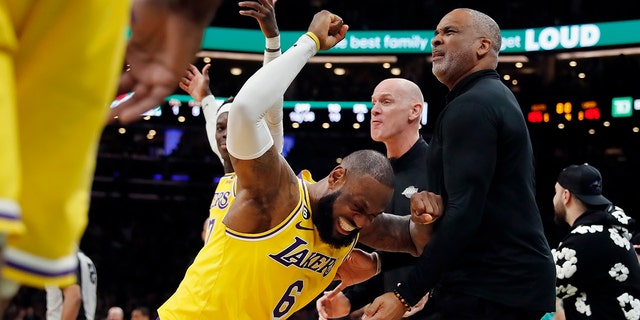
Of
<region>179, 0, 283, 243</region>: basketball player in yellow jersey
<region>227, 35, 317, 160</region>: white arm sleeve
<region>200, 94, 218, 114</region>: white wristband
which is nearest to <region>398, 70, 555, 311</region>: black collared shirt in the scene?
<region>227, 35, 317, 160</region>: white arm sleeve

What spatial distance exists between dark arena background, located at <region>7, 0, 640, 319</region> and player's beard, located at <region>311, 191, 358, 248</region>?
17.2 meters

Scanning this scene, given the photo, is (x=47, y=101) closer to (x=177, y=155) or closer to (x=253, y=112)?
(x=253, y=112)

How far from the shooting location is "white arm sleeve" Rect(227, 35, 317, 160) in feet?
10.7

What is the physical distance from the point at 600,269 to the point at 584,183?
0.62 meters

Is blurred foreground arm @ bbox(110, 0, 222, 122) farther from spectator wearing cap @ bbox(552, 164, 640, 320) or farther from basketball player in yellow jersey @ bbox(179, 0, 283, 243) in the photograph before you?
spectator wearing cap @ bbox(552, 164, 640, 320)

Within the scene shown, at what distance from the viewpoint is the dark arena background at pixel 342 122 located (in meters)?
21.1

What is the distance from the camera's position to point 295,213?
11.9ft

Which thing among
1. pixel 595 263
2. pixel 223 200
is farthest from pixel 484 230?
A: pixel 595 263

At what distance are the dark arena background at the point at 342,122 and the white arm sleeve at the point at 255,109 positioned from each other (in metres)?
17.5

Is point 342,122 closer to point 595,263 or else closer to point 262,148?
point 595,263

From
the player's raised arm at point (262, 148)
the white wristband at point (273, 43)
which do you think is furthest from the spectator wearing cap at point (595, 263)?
the player's raised arm at point (262, 148)

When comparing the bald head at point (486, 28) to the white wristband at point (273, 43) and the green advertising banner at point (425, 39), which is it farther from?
the green advertising banner at point (425, 39)

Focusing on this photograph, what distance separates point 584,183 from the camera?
6020 mm

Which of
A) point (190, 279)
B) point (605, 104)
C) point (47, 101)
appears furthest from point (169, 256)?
point (47, 101)
